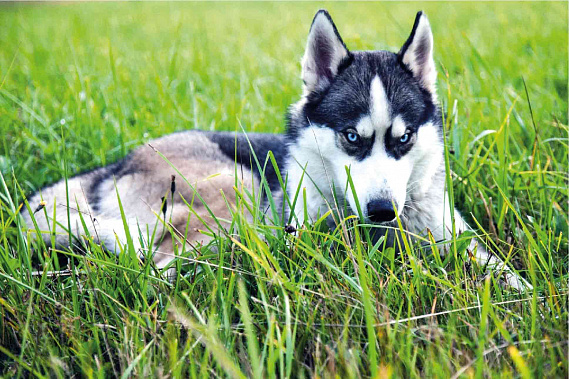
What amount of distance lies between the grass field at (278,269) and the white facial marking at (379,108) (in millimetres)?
559

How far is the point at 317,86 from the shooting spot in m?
2.89

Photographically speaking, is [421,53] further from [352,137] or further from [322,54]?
[352,137]

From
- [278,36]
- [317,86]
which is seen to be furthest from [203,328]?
[278,36]

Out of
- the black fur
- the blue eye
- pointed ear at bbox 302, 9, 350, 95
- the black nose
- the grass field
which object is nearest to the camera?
the grass field

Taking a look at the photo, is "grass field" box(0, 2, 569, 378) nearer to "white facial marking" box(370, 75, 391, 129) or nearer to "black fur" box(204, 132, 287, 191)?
"black fur" box(204, 132, 287, 191)

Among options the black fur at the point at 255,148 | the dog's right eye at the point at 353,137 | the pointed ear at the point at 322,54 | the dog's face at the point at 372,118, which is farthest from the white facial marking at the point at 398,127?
the black fur at the point at 255,148

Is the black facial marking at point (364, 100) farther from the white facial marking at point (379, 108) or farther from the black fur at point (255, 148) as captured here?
the black fur at point (255, 148)

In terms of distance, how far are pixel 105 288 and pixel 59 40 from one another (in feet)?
24.7

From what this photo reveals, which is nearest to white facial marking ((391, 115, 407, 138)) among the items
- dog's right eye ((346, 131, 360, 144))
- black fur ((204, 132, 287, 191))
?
dog's right eye ((346, 131, 360, 144))

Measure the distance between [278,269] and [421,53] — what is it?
1598 millimetres

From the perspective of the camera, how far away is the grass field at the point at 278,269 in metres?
1.67

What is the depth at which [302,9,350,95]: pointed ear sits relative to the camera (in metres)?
2.67

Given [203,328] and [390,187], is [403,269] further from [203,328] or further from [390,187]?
[203,328]

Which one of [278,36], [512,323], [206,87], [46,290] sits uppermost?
[278,36]
